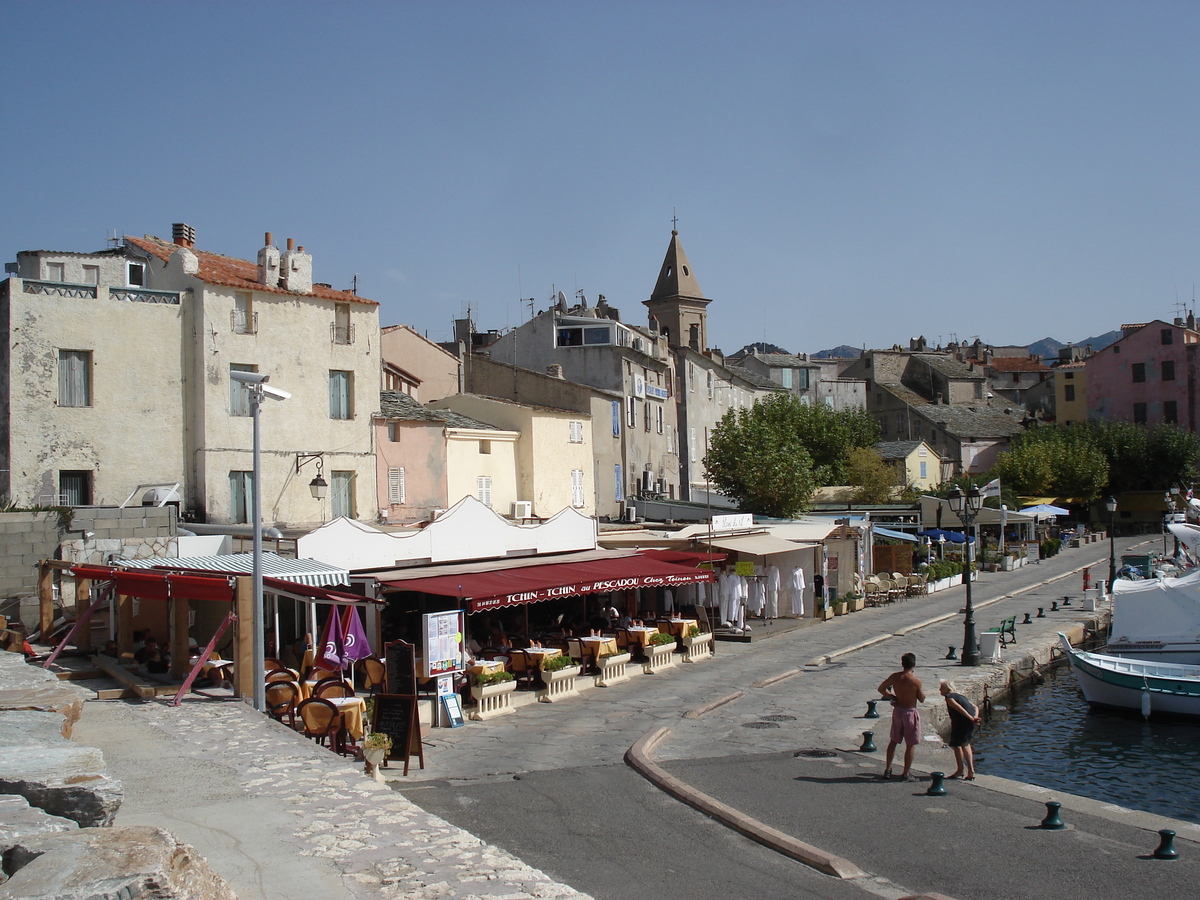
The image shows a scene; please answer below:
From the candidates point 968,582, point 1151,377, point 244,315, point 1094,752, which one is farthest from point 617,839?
point 1151,377

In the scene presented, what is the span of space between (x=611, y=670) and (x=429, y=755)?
23.6ft

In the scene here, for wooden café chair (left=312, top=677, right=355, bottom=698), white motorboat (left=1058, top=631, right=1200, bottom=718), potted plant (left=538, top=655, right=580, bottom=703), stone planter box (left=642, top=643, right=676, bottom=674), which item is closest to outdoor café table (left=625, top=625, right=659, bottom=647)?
stone planter box (left=642, top=643, right=676, bottom=674)

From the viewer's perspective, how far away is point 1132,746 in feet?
69.4

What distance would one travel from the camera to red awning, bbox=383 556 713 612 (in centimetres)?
1903

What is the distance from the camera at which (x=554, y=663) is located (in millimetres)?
19844

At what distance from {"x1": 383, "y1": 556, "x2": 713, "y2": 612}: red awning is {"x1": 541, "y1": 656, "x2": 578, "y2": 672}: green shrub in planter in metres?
1.18

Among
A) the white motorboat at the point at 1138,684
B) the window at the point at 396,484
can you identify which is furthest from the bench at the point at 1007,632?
the window at the point at 396,484

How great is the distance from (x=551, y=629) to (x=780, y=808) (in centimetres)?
1263

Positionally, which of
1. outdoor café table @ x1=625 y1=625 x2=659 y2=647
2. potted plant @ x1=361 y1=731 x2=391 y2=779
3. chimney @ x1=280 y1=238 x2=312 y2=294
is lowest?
outdoor café table @ x1=625 y1=625 x2=659 y2=647

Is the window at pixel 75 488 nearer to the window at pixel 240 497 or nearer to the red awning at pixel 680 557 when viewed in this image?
the window at pixel 240 497

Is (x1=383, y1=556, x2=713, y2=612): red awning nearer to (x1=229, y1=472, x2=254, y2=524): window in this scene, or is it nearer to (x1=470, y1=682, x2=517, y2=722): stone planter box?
(x1=470, y1=682, x2=517, y2=722): stone planter box

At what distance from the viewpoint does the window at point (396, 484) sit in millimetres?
30766

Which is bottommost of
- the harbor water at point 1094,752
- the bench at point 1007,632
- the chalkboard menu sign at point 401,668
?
the harbor water at point 1094,752

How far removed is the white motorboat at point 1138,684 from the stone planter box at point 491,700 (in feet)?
46.4
